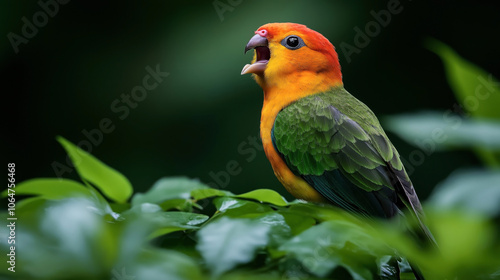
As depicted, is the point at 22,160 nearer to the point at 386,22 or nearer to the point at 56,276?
the point at 386,22

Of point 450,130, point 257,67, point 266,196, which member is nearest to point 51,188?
point 266,196

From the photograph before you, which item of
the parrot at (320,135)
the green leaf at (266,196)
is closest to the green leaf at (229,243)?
the green leaf at (266,196)

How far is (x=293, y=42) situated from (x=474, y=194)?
106 cm

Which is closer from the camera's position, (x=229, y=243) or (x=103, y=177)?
(x=229, y=243)

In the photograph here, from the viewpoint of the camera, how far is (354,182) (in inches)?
45.8

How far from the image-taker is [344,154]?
1204 mm

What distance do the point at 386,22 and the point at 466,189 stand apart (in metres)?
2.27

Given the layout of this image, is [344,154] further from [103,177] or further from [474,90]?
[474,90]

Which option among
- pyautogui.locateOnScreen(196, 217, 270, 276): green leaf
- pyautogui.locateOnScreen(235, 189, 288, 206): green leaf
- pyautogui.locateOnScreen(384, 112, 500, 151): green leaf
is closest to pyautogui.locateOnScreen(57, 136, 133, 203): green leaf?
pyautogui.locateOnScreen(235, 189, 288, 206): green leaf

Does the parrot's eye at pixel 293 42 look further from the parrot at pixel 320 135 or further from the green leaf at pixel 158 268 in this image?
the green leaf at pixel 158 268

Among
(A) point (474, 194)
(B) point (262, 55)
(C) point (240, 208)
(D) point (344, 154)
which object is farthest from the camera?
(B) point (262, 55)

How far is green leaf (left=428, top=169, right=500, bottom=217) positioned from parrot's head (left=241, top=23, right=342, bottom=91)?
1025mm

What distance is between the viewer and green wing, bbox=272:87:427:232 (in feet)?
3.70

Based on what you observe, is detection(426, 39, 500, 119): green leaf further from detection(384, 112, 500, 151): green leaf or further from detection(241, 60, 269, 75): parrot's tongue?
detection(241, 60, 269, 75): parrot's tongue
